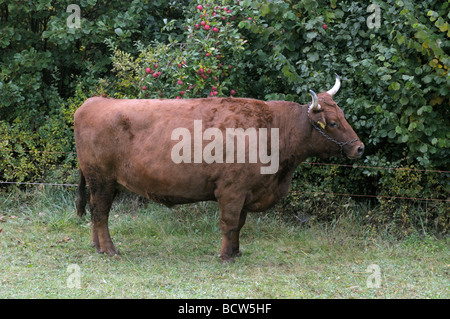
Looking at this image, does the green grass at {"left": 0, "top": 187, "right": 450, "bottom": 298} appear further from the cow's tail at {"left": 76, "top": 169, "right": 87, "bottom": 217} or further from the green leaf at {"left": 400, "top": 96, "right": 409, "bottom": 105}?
the green leaf at {"left": 400, "top": 96, "right": 409, "bottom": 105}

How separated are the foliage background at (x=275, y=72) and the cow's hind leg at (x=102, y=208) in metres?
1.87

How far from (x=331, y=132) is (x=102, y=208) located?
9.34 ft

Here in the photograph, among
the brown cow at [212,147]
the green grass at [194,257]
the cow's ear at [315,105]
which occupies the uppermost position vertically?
the cow's ear at [315,105]

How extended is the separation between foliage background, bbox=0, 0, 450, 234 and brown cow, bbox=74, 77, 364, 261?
120 cm

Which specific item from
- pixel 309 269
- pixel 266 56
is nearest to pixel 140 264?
pixel 309 269

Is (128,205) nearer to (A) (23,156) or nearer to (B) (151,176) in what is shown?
(A) (23,156)

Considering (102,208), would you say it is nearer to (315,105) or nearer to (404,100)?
(315,105)

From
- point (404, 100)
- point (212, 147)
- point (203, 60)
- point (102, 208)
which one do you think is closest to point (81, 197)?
point (102, 208)

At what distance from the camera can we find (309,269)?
6.66 metres

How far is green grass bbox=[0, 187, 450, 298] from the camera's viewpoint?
5.90 meters

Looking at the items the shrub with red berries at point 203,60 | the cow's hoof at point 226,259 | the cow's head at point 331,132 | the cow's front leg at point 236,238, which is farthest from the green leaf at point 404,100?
the cow's hoof at point 226,259

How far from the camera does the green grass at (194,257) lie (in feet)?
19.4

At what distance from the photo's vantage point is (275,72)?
870 centimetres

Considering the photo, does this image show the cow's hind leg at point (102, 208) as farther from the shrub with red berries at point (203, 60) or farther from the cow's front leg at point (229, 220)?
the shrub with red berries at point (203, 60)
